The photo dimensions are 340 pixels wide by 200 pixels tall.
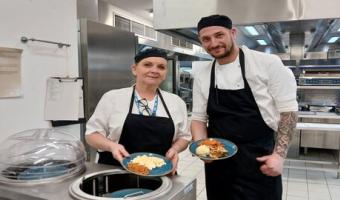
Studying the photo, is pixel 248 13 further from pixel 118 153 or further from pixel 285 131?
pixel 118 153

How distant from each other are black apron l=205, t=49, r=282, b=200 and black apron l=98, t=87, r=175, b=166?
33cm

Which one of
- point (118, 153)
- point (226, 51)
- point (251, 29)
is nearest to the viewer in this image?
point (118, 153)

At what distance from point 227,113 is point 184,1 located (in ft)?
4.88

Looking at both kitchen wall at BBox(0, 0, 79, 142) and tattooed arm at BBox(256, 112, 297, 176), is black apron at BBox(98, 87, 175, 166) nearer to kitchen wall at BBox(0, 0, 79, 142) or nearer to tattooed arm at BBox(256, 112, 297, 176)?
tattooed arm at BBox(256, 112, 297, 176)

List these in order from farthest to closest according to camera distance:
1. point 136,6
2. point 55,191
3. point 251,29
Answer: point 136,6 < point 251,29 < point 55,191

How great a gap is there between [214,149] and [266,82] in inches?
19.3


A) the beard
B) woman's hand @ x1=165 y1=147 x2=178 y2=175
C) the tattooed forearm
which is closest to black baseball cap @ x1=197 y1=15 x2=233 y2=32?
the beard

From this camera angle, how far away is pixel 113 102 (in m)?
1.59

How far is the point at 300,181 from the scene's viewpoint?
4.06 m

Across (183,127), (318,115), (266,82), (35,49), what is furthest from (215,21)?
(318,115)

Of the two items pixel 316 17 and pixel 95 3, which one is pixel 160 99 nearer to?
pixel 316 17

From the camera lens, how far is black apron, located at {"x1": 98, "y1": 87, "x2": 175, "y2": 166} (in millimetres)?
1553

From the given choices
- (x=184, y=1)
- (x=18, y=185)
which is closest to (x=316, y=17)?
(x=184, y=1)

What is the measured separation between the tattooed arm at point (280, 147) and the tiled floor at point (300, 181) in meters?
1.85
